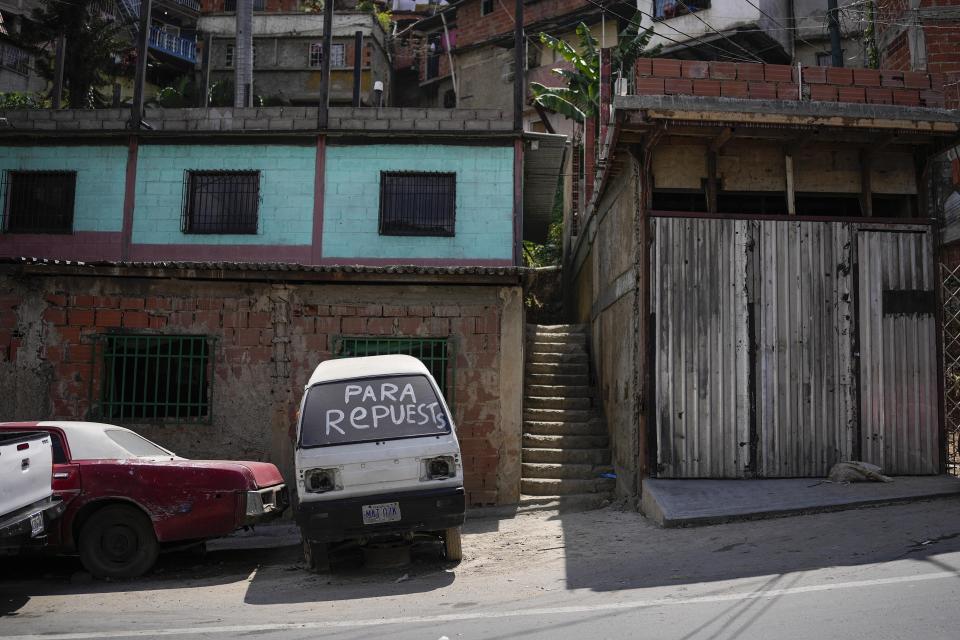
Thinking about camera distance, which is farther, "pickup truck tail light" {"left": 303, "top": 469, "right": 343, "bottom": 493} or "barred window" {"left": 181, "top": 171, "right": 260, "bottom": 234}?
"barred window" {"left": 181, "top": 171, "right": 260, "bottom": 234}

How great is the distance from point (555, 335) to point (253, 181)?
661cm

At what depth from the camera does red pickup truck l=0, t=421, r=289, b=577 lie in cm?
696

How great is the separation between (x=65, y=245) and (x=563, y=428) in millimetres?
10285

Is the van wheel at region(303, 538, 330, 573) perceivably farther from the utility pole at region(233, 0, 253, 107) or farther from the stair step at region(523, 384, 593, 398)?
the utility pole at region(233, 0, 253, 107)

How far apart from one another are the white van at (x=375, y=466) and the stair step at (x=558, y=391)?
5.52 meters

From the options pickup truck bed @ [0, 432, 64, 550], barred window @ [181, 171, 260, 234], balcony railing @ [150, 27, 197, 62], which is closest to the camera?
pickup truck bed @ [0, 432, 64, 550]

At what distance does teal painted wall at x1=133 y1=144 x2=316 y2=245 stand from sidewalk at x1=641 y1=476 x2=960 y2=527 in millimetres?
8544

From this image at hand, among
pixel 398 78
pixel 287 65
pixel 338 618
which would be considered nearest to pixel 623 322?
pixel 338 618

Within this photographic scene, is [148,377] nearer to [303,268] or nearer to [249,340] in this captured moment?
[249,340]

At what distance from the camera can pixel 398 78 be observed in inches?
1426

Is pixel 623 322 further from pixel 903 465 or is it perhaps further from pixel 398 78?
pixel 398 78

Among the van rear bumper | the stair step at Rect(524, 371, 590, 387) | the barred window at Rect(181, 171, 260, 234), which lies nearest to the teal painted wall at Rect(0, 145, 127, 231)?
the barred window at Rect(181, 171, 260, 234)

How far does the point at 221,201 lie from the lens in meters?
14.1

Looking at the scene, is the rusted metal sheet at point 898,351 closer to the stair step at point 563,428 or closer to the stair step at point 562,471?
the stair step at point 562,471
